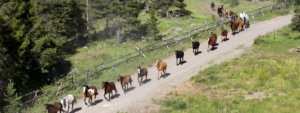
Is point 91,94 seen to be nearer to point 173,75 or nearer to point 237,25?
point 173,75

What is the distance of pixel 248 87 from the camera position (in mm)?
38250

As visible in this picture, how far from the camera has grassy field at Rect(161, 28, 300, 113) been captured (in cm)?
3456

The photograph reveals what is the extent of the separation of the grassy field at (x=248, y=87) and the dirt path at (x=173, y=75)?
3.42 ft

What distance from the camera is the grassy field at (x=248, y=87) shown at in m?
34.6

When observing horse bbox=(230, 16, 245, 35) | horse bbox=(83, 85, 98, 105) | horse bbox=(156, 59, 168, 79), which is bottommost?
horse bbox=(83, 85, 98, 105)

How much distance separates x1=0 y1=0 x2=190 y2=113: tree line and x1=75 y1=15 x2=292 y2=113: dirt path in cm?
592

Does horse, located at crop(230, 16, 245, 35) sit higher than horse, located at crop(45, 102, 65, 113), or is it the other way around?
horse, located at crop(230, 16, 245, 35)

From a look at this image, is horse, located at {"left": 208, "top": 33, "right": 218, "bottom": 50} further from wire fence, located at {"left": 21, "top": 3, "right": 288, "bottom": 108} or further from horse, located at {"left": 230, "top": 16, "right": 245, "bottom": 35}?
horse, located at {"left": 230, "top": 16, "right": 245, "bottom": 35}

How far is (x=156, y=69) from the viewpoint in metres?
43.7

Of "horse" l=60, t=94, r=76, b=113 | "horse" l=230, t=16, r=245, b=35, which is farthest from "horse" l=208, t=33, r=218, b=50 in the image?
"horse" l=60, t=94, r=76, b=113

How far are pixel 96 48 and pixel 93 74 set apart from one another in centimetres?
2631

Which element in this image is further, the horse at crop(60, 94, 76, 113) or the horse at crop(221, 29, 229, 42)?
the horse at crop(221, 29, 229, 42)

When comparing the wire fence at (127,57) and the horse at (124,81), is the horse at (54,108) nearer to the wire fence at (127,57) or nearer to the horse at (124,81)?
the wire fence at (127,57)

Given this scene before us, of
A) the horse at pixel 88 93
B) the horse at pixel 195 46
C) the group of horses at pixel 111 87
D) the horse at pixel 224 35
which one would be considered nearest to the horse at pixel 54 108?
the group of horses at pixel 111 87
